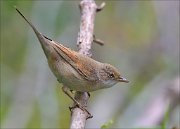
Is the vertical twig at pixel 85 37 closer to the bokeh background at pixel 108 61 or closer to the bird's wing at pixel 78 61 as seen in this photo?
the bird's wing at pixel 78 61

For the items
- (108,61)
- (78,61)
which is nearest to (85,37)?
(78,61)

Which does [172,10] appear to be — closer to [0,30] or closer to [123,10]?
[123,10]

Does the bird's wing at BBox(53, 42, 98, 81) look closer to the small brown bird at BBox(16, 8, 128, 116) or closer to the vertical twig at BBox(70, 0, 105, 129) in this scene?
the small brown bird at BBox(16, 8, 128, 116)

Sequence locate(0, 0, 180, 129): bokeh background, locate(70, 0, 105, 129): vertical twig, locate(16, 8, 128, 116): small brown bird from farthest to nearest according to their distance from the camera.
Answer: locate(0, 0, 180, 129): bokeh background
locate(16, 8, 128, 116): small brown bird
locate(70, 0, 105, 129): vertical twig

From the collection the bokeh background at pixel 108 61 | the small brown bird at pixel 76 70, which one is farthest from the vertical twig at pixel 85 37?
the bokeh background at pixel 108 61

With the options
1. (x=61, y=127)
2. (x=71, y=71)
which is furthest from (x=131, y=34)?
(x=71, y=71)

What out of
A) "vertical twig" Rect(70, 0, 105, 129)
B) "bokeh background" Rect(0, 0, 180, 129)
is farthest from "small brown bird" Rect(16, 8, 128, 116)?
"bokeh background" Rect(0, 0, 180, 129)
